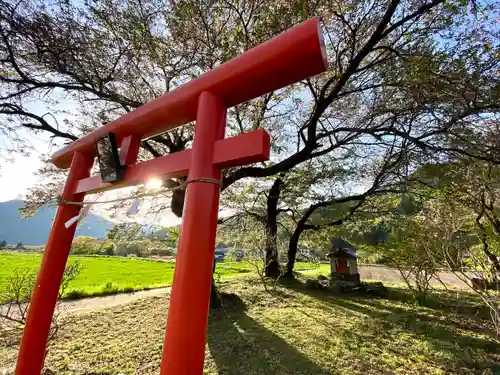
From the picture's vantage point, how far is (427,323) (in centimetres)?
491

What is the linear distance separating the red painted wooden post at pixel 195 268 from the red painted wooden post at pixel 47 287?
61.8 inches

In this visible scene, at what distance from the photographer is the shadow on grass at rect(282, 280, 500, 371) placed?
3.74 meters

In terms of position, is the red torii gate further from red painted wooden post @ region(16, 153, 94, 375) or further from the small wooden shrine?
the small wooden shrine

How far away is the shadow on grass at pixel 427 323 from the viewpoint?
3738 millimetres

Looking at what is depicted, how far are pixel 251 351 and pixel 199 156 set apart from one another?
3.45 meters

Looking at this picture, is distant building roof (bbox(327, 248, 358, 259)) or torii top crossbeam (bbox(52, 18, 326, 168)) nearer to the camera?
torii top crossbeam (bbox(52, 18, 326, 168))

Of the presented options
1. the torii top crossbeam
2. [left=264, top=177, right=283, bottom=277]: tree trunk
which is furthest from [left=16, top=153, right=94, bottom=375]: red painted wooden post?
[left=264, top=177, right=283, bottom=277]: tree trunk

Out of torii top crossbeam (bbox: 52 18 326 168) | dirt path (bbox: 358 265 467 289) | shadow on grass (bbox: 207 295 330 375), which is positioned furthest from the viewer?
dirt path (bbox: 358 265 467 289)

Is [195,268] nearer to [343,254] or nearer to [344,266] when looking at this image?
[343,254]

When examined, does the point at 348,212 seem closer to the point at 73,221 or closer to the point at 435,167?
the point at 435,167

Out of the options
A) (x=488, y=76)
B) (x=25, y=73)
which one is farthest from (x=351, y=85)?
(x=25, y=73)

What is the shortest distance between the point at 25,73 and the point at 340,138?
5632mm

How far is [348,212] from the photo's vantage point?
913 cm

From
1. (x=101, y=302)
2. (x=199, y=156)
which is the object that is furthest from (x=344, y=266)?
(x=199, y=156)
